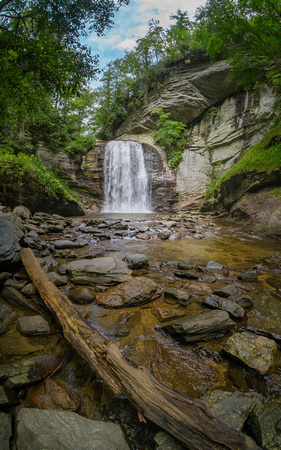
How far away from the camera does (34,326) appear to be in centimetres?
170

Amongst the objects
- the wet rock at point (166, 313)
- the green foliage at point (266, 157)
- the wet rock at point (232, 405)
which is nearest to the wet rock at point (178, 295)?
the wet rock at point (166, 313)

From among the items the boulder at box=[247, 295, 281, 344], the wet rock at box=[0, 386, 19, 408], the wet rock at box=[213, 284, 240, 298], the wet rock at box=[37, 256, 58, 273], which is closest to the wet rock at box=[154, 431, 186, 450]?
the wet rock at box=[0, 386, 19, 408]

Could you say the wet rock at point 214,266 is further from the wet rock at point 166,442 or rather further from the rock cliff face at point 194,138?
the rock cliff face at point 194,138

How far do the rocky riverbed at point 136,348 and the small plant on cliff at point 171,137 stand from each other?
56.2 ft

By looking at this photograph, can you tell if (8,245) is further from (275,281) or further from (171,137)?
(171,137)

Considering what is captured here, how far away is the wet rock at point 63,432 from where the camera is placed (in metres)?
0.83

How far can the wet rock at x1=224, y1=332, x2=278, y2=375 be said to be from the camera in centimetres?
141

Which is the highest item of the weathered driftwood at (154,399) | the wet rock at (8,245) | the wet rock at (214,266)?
the wet rock at (8,245)

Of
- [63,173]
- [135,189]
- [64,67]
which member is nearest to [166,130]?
[135,189]

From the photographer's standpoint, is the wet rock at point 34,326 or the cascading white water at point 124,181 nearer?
the wet rock at point 34,326

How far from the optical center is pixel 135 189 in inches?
665

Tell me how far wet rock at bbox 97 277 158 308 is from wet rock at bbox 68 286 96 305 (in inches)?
4.0

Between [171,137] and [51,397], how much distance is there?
20.3 m

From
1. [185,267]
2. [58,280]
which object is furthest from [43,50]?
[185,267]
